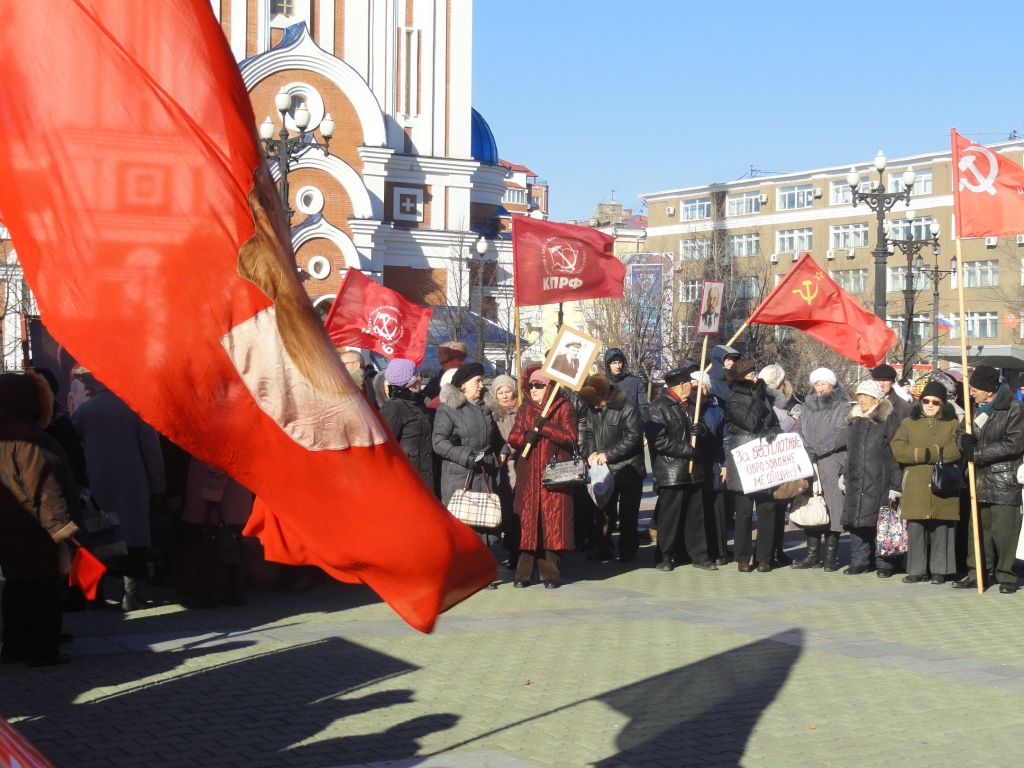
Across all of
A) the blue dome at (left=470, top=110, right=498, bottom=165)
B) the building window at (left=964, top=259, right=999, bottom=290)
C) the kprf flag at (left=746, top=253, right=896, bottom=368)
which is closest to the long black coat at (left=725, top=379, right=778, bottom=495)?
the kprf flag at (left=746, top=253, right=896, bottom=368)

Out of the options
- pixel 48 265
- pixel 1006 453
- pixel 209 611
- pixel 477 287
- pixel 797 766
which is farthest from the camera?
pixel 477 287

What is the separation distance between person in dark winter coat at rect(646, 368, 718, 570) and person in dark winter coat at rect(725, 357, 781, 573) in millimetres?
328

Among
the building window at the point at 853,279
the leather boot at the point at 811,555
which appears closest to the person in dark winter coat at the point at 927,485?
the leather boot at the point at 811,555

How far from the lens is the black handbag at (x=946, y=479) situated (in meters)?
11.9

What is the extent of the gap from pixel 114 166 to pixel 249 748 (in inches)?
168

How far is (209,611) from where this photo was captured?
10.4 metres

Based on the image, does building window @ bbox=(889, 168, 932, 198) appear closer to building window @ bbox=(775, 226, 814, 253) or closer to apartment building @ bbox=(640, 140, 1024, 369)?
apartment building @ bbox=(640, 140, 1024, 369)

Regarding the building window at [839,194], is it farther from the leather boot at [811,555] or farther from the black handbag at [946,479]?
the black handbag at [946,479]

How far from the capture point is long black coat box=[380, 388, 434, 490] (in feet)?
39.1

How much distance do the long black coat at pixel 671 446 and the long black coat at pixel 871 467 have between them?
4.92ft

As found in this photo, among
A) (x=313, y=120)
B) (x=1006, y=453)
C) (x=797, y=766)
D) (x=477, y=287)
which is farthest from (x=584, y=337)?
(x=477, y=287)

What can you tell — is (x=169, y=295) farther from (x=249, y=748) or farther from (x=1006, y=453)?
(x=1006, y=453)

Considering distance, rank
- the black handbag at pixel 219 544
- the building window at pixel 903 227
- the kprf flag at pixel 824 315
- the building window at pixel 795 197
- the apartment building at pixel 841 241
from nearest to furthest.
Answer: the black handbag at pixel 219 544, the kprf flag at pixel 824 315, the apartment building at pixel 841 241, the building window at pixel 903 227, the building window at pixel 795 197

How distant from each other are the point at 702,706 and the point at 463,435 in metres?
4.80
